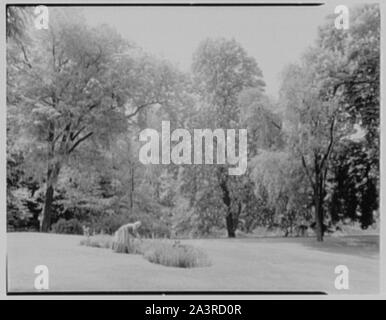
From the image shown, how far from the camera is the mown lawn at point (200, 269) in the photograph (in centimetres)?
712

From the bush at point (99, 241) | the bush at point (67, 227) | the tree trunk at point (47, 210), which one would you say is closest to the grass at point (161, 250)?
the bush at point (99, 241)

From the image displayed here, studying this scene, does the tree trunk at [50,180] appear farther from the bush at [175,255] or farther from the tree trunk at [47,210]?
the bush at [175,255]

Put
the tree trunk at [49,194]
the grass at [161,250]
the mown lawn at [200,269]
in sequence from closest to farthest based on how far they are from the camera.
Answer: the mown lawn at [200,269]
the grass at [161,250]
the tree trunk at [49,194]

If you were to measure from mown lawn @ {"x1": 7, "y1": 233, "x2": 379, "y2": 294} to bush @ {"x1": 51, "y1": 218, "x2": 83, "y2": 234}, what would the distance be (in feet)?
0.49

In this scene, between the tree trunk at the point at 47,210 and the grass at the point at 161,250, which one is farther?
the tree trunk at the point at 47,210

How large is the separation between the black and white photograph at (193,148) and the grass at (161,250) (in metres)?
0.02

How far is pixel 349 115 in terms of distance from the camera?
7.36 m

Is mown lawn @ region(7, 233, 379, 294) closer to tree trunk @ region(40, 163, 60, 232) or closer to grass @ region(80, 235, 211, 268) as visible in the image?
grass @ region(80, 235, 211, 268)

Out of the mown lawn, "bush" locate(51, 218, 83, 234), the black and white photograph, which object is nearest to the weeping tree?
the black and white photograph

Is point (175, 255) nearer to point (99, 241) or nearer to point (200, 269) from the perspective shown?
point (200, 269)

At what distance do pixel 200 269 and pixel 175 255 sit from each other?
0.31 meters
